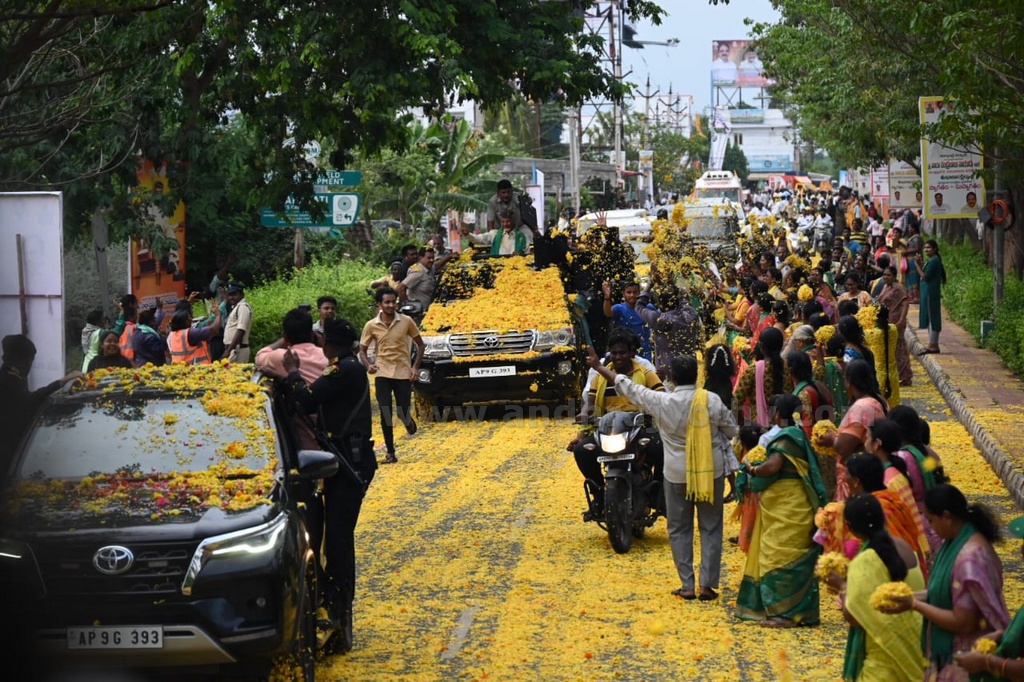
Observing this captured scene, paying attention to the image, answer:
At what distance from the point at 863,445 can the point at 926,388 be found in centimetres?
1409

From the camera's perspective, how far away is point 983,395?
2064cm

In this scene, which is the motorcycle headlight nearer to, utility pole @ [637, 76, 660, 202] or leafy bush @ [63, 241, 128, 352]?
leafy bush @ [63, 241, 128, 352]

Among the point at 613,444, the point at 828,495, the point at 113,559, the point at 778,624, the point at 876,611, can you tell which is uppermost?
the point at 113,559

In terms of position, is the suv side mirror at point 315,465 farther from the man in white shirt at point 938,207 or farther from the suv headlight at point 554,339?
the man in white shirt at point 938,207

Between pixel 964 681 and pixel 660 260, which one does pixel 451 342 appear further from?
pixel 964 681

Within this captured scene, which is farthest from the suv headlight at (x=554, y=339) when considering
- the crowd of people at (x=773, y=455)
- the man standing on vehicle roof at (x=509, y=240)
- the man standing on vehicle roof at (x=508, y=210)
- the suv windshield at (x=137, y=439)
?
the suv windshield at (x=137, y=439)

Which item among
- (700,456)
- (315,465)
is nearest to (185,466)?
(315,465)

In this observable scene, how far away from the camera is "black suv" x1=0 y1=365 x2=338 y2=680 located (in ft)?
24.0

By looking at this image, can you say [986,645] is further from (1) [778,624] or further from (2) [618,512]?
(2) [618,512]

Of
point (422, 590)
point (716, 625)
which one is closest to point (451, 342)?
point (422, 590)

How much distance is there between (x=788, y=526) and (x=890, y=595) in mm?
3453

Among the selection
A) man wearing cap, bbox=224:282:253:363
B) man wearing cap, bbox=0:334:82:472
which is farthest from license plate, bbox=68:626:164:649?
man wearing cap, bbox=224:282:253:363

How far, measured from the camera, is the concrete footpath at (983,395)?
15.7 meters

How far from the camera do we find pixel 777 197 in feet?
280
